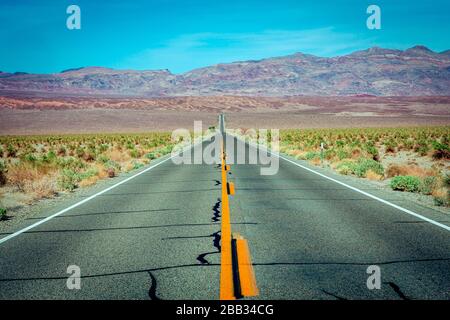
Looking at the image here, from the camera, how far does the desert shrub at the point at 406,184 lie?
12.1 meters

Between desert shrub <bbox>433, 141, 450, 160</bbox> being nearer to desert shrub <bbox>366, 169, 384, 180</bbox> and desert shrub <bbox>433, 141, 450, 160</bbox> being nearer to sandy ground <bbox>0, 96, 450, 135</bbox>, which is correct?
desert shrub <bbox>366, 169, 384, 180</bbox>

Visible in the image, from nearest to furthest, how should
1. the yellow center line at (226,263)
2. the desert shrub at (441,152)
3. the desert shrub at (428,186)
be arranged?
the yellow center line at (226,263) → the desert shrub at (428,186) → the desert shrub at (441,152)

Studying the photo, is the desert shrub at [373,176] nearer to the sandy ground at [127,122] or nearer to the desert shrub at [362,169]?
the desert shrub at [362,169]

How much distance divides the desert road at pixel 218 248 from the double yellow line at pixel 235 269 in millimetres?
94

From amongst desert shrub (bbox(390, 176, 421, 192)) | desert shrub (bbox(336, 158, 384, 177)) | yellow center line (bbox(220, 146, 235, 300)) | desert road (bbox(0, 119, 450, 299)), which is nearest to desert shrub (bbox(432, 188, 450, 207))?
desert road (bbox(0, 119, 450, 299))

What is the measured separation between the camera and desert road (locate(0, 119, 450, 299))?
457 cm

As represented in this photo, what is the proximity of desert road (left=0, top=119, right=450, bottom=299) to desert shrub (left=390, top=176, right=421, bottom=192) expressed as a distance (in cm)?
176

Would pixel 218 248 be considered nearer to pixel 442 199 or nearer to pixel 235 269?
pixel 235 269

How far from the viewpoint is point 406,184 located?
40.3 ft

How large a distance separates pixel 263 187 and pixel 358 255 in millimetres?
7037

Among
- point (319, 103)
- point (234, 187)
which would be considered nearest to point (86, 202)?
point (234, 187)

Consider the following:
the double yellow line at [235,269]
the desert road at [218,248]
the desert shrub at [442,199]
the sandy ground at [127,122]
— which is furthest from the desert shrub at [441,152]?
the sandy ground at [127,122]

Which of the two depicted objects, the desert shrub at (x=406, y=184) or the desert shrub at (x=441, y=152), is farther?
the desert shrub at (x=441, y=152)
